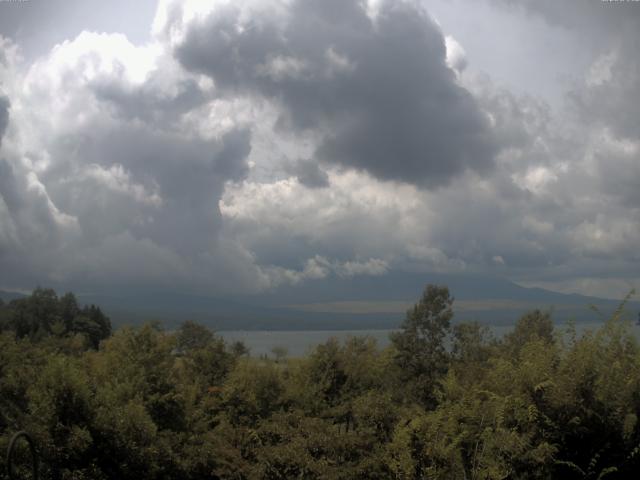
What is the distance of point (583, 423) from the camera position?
1445 centimetres

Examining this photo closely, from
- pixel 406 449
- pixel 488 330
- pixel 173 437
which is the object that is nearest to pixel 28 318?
pixel 488 330

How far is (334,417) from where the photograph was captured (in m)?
27.9

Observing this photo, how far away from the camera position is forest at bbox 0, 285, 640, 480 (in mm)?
14227

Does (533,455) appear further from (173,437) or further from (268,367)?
(268,367)

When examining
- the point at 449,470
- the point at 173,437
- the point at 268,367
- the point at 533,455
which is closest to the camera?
the point at 533,455

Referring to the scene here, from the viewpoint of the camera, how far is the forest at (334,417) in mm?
14227

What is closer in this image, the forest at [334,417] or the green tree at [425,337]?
the forest at [334,417]

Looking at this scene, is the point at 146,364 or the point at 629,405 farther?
the point at 146,364

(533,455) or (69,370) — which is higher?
(69,370)

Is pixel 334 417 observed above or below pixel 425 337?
below

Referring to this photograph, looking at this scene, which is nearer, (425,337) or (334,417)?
(334,417)

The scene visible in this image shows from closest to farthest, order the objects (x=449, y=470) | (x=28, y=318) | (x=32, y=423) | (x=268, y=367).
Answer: (x=449, y=470), (x=32, y=423), (x=268, y=367), (x=28, y=318)

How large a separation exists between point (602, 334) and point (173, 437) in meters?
15.8

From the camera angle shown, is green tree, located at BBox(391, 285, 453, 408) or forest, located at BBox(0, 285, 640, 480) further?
green tree, located at BBox(391, 285, 453, 408)
